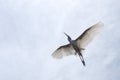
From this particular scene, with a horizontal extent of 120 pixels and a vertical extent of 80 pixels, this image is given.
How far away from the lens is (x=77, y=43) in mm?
59688

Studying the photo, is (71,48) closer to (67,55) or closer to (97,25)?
(67,55)

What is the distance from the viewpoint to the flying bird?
5881 centimetres

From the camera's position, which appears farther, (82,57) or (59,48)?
(59,48)

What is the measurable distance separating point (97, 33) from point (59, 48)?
25.0 ft

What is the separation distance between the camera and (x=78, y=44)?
59.7m

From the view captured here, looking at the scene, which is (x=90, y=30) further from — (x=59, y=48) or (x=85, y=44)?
(x=59, y=48)

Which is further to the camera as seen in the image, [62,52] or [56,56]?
[62,52]

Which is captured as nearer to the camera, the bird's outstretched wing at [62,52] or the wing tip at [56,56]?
the bird's outstretched wing at [62,52]

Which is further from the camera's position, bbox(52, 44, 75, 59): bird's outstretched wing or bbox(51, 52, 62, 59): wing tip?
bbox(51, 52, 62, 59): wing tip

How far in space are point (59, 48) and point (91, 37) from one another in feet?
20.2

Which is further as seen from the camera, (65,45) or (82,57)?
(65,45)

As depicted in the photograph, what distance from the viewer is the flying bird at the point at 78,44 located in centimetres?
5881

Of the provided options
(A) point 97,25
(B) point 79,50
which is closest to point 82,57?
(B) point 79,50

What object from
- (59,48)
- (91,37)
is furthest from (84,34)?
(59,48)
